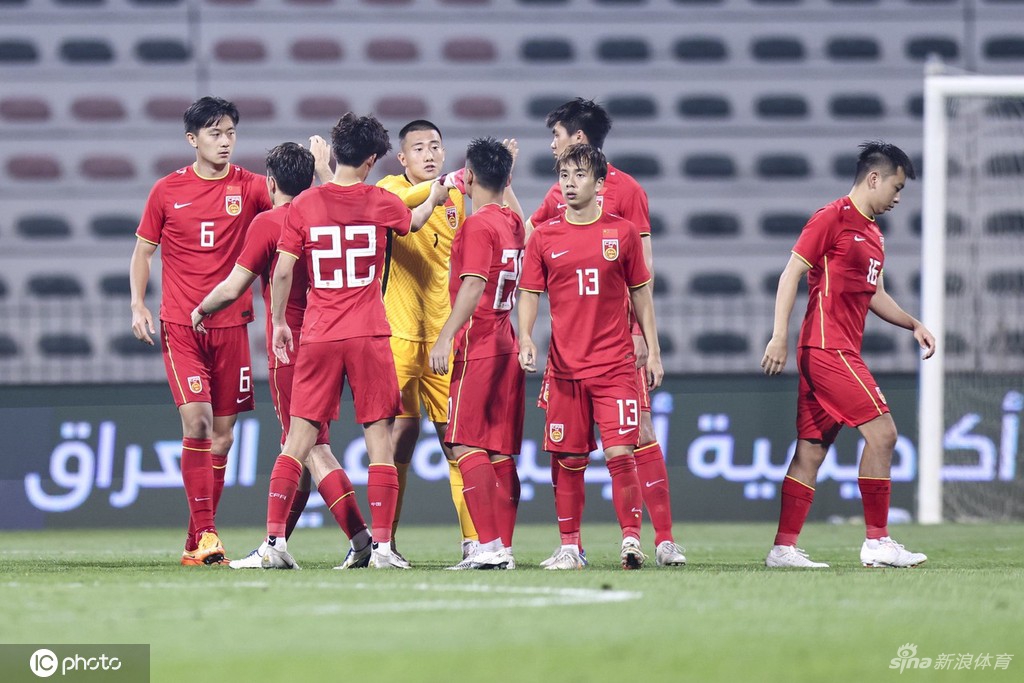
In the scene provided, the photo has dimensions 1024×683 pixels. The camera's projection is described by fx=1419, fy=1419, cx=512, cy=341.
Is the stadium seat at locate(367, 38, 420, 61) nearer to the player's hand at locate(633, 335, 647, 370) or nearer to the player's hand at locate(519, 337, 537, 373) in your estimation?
the player's hand at locate(633, 335, 647, 370)

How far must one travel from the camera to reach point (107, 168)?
1628 centimetres

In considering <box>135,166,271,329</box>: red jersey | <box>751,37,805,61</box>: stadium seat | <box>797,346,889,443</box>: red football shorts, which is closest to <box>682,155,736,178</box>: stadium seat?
<box>751,37,805,61</box>: stadium seat

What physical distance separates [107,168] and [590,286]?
11534 mm

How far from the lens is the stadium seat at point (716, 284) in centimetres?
1565

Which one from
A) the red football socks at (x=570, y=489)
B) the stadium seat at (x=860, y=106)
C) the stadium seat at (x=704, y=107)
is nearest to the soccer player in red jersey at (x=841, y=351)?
the red football socks at (x=570, y=489)

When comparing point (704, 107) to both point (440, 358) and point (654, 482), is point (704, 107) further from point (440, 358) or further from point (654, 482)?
point (440, 358)

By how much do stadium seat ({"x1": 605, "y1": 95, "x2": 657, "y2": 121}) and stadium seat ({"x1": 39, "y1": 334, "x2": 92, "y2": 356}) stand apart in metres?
6.47

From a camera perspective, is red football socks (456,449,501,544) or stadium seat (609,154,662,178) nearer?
red football socks (456,449,501,544)

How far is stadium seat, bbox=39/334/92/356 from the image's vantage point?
48.4ft

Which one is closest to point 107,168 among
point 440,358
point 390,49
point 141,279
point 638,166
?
point 390,49

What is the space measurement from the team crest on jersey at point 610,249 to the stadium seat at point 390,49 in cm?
1141

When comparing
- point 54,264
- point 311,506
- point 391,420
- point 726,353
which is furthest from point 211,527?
point 54,264

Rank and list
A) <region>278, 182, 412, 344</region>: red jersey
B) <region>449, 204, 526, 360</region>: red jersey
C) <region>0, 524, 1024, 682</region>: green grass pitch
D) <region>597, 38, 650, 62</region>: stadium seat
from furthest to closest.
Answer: <region>597, 38, 650, 62</region>: stadium seat, <region>449, 204, 526, 360</region>: red jersey, <region>278, 182, 412, 344</region>: red jersey, <region>0, 524, 1024, 682</region>: green grass pitch

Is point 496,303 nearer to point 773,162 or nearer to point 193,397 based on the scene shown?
point 193,397
